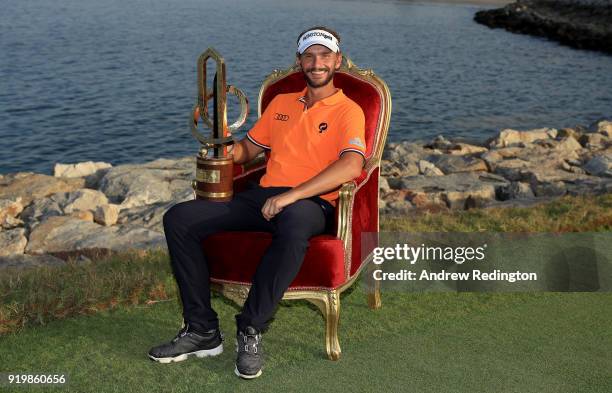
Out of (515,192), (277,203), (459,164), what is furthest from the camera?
(459,164)

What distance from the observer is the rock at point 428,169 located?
39.7 ft

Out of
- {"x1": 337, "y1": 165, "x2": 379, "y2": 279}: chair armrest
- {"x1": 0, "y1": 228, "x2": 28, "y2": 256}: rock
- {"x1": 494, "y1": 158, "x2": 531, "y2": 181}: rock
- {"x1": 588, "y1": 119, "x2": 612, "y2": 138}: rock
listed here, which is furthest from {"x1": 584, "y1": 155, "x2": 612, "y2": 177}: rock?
{"x1": 0, "y1": 228, "x2": 28, "y2": 256}: rock

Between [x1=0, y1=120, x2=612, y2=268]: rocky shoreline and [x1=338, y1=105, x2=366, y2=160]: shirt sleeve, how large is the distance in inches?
150

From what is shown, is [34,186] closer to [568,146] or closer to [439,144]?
[439,144]

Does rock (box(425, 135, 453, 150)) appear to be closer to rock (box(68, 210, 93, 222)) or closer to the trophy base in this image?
rock (box(68, 210, 93, 222))

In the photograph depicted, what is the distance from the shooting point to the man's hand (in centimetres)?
400

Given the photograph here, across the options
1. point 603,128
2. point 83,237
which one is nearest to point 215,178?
point 83,237

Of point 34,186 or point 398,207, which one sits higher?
point 398,207

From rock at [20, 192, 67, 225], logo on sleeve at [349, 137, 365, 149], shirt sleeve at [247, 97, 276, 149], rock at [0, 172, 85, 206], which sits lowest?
rock at [0, 172, 85, 206]

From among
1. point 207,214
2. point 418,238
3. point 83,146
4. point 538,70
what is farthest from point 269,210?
point 538,70

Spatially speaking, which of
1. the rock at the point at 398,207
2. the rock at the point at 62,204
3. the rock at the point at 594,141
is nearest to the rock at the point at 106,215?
the rock at the point at 62,204

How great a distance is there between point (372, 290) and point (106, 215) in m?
5.52

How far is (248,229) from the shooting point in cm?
427
